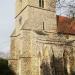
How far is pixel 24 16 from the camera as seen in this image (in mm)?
29172

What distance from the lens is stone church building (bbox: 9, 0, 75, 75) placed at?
2555 cm

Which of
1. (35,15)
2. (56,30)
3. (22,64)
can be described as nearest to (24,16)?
(35,15)

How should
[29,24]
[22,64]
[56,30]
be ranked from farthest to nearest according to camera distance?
1. [56,30]
2. [29,24]
3. [22,64]

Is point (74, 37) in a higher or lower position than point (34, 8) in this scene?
lower

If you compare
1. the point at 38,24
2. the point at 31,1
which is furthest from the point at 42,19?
the point at 31,1

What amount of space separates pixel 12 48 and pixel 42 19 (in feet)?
19.8

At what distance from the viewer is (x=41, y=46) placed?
25.7m

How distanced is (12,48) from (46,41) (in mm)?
6633

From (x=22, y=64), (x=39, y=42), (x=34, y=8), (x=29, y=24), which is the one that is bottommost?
(x=22, y=64)

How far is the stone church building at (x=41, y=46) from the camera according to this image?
2555 cm

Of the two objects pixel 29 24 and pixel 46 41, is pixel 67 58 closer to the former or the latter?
pixel 46 41

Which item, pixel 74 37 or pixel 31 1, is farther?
pixel 74 37

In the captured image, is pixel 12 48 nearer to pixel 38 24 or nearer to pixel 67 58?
pixel 38 24

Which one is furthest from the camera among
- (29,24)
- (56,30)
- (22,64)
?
(56,30)
